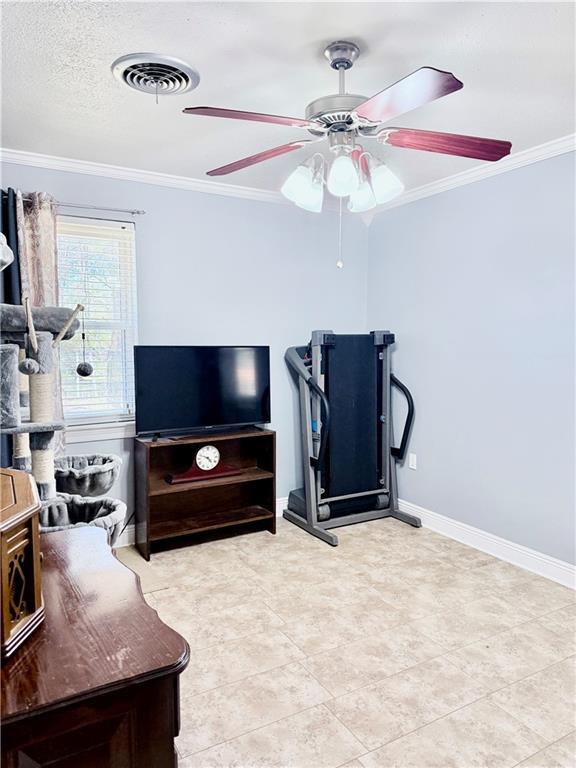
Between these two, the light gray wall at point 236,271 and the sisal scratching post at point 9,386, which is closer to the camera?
the sisal scratching post at point 9,386

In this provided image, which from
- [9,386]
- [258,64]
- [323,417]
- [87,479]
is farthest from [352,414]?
[9,386]

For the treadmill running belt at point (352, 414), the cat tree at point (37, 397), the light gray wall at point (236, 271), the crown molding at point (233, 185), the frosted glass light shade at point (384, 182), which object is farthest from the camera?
the treadmill running belt at point (352, 414)

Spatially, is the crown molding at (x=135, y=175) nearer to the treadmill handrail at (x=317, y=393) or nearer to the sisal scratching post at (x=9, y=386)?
the treadmill handrail at (x=317, y=393)

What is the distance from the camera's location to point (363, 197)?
2295 mm

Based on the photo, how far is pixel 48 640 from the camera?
980 millimetres

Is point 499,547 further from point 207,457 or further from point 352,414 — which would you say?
point 207,457

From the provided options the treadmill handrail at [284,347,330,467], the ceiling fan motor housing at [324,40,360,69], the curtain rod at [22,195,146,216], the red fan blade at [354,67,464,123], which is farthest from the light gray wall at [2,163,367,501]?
the red fan blade at [354,67,464,123]

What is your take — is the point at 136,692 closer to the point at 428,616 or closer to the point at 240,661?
the point at 240,661

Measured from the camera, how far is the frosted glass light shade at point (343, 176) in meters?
2.08

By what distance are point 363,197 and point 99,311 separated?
6.34 feet

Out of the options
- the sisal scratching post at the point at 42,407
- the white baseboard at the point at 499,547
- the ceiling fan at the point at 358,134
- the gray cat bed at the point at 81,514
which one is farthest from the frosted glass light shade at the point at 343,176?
the white baseboard at the point at 499,547

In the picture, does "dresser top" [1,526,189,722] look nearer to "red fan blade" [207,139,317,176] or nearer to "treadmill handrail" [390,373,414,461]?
"red fan blade" [207,139,317,176]

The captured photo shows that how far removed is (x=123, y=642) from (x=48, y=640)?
0.46ft

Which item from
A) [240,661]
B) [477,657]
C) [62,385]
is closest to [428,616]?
[477,657]
